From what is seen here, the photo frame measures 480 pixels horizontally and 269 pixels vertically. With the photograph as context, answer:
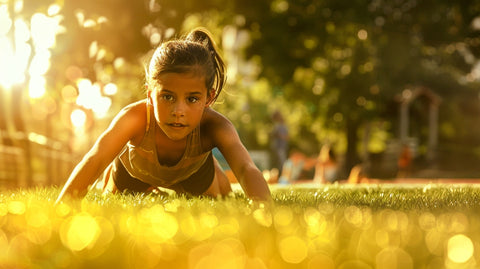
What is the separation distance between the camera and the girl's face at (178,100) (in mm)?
3920

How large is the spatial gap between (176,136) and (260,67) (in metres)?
13.9

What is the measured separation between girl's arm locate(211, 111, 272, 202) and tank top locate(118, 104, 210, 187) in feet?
0.78

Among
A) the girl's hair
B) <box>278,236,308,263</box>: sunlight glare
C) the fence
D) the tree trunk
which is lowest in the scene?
the tree trunk

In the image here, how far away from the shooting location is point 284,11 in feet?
52.8

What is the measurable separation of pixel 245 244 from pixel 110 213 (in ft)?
3.26

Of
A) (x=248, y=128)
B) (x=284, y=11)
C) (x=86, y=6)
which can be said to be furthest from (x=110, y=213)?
(x=248, y=128)

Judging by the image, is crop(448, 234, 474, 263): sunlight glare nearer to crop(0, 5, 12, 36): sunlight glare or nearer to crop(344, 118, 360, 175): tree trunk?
crop(0, 5, 12, 36): sunlight glare

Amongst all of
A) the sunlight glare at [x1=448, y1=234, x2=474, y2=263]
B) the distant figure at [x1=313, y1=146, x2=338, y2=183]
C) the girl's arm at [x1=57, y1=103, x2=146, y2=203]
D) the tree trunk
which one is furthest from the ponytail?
the tree trunk

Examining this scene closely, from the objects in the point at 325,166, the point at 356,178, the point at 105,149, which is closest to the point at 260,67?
the point at 325,166

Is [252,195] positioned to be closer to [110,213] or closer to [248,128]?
[110,213]

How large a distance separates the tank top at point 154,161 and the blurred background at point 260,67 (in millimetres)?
923

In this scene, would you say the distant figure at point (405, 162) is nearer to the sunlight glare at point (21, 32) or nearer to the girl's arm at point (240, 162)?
the sunlight glare at point (21, 32)

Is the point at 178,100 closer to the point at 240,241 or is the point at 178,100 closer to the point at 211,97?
the point at 211,97

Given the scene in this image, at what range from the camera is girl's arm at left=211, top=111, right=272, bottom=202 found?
3738 millimetres
